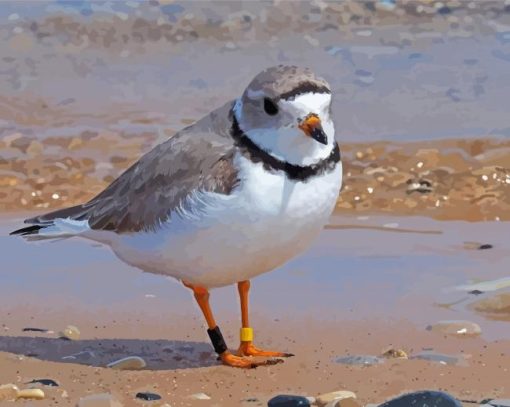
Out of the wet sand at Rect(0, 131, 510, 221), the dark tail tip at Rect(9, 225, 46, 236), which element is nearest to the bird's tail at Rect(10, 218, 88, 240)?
the dark tail tip at Rect(9, 225, 46, 236)

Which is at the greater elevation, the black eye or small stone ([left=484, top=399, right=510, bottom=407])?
the black eye

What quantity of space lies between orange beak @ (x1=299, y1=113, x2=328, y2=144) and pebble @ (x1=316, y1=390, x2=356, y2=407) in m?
0.95

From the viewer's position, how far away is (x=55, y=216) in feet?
18.1

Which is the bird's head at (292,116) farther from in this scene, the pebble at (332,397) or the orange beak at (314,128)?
the pebble at (332,397)

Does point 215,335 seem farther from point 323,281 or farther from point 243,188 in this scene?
point 323,281

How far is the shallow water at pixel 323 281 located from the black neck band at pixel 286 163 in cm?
113

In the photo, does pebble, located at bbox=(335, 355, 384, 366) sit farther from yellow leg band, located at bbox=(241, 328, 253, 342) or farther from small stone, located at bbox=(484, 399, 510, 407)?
small stone, located at bbox=(484, 399, 510, 407)

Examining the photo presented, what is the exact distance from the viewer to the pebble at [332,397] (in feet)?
14.7

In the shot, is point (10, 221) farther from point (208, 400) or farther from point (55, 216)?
point (208, 400)

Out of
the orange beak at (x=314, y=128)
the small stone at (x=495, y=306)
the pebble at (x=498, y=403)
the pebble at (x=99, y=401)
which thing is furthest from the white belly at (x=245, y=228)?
the small stone at (x=495, y=306)

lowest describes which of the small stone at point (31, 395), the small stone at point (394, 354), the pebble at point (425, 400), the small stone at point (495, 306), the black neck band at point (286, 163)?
the small stone at point (31, 395)

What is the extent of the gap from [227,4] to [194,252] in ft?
53.1

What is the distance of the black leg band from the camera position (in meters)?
5.19

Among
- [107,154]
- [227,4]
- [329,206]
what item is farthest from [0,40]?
[329,206]
